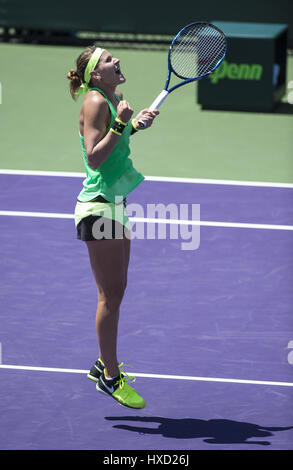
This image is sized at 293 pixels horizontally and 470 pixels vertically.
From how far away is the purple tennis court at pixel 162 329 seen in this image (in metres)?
6.22

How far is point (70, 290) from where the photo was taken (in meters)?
8.15

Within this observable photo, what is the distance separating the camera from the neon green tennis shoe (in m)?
6.37

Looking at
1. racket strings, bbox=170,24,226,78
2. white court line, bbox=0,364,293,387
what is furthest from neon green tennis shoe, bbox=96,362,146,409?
racket strings, bbox=170,24,226,78

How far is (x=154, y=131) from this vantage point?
42.3 feet

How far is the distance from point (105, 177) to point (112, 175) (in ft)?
0.15

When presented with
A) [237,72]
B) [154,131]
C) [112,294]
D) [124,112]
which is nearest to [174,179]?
[154,131]

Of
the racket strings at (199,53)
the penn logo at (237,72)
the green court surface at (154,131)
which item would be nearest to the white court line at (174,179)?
the green court surface at (154,131)

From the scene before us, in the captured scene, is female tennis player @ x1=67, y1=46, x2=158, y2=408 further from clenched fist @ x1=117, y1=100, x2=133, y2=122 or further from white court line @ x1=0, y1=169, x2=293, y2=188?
white court line @ x1=0, y1=169, x2=293, y2=188

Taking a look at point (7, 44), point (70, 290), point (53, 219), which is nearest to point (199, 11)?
point (7, 44)

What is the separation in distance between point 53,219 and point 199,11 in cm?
751

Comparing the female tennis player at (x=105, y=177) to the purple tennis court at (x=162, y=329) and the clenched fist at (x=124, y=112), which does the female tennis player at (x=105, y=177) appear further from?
the purple tennis court at (x=162, y=329)

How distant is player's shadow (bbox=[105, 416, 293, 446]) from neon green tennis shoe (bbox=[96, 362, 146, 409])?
9cm

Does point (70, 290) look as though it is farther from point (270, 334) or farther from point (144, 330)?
point (270, 334)

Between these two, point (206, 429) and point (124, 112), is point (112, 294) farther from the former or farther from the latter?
point (124, 112)
